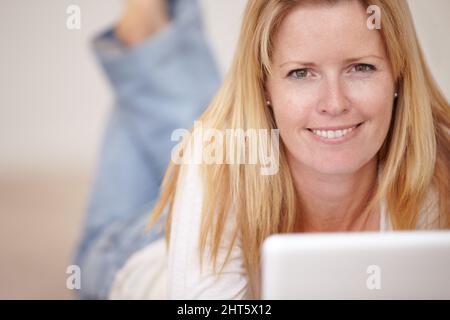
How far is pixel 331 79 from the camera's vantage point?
1.37m

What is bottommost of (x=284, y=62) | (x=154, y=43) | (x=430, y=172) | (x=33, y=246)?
(x=33, y=246)

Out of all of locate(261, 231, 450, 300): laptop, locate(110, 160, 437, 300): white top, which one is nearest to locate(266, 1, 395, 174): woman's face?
locate(110, 160, 437, 300): white top

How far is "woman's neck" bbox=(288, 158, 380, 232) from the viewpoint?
1.51 m

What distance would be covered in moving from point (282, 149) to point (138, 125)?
45 centimetres

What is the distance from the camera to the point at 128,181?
67.3 inches

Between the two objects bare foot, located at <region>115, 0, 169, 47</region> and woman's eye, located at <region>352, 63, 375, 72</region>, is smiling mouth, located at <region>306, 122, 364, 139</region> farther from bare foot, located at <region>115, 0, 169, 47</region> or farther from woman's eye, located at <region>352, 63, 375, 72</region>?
bare foot, located at <region>115, 0, 169, 47</region>

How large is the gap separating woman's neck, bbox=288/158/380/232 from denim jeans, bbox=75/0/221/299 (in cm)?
38

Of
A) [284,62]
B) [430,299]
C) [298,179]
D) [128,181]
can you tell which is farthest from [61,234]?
[430,299]

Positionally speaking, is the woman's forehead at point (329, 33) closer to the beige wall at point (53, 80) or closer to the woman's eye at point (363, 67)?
the woman's eye at point (363, 67)

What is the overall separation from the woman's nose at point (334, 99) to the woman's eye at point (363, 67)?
57mm

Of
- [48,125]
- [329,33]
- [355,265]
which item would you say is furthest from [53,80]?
[355,265]
